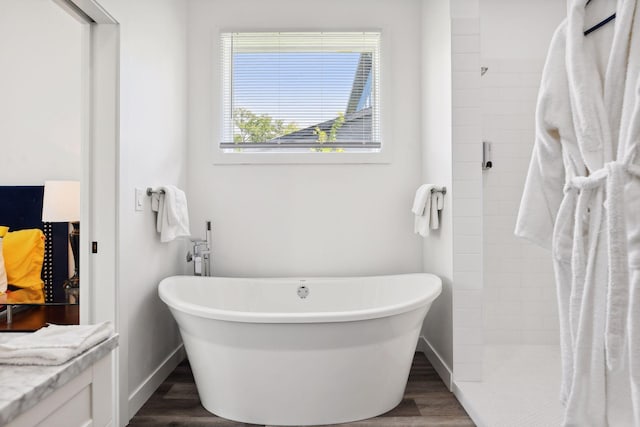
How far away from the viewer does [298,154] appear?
2.92 m

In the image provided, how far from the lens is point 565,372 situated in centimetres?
104

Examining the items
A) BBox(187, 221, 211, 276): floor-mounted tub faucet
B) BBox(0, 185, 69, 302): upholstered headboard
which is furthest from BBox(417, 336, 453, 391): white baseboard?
BBox(0, 185, 69, 302): upholstered headboard

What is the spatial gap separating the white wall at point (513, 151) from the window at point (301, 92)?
0.88 meters

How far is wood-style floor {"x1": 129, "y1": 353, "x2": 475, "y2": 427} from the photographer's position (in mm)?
1928

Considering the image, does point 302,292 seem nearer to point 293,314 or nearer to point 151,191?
point 293,314

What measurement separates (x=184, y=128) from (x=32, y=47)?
105cm

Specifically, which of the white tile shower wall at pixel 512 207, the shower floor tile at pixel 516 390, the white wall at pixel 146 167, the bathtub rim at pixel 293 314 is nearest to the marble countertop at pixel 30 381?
the bathtub rim at pixel 293 314

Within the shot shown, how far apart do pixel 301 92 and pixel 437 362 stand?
2.19 metres

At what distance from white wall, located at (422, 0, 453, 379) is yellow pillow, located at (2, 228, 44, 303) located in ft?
8.45

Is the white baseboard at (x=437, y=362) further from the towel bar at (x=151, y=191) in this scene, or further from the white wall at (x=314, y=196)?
the towel bar at (x=151, y=191)

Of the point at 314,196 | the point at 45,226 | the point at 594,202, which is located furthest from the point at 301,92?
the point at 594,202

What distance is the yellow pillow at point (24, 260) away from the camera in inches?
97.2

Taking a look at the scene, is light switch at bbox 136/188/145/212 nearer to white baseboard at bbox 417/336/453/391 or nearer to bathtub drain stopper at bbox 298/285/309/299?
bathtub drain stopper at bbox 298/285/309/299

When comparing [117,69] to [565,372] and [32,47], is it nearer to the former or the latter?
[32,47]
